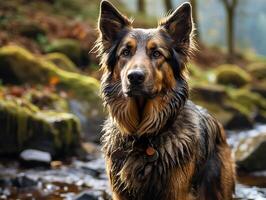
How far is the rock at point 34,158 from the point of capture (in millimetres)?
11094

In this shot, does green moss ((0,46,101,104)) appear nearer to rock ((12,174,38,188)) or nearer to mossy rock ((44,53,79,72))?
mossy rock ((44,53,79,72))

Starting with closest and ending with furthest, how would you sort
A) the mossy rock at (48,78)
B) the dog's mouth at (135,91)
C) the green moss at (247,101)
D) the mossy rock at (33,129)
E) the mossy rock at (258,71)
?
1. the dog's mouth at (135,91)
2. the mossy rock at (33,129)
3. the mossy rock at (48,78)
4. the green moss at (247,101)
5. the mossy rock at (258,71)

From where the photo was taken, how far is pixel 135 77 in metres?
5.77

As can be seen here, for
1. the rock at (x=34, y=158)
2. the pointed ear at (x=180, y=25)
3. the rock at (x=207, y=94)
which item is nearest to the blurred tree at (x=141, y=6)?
the rock at (x=207, y=94)

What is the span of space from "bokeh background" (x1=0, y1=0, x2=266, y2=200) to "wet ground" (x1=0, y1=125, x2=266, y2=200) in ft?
0.06

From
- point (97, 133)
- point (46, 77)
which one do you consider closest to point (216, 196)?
point (97, 133)

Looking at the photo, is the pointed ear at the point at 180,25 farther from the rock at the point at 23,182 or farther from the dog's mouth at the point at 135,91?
the rock at the point at 23,182

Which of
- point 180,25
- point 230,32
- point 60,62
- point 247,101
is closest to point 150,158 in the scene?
point 180,25

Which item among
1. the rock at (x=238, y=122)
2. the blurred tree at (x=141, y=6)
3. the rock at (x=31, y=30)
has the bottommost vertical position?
the rock at (x=238, y=122)

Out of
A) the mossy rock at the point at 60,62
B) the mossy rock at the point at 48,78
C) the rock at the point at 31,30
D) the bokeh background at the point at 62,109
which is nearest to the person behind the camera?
the bokeh background at the point at 62,109

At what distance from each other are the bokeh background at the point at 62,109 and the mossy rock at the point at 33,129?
2 centimetres

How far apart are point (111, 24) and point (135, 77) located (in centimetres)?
114

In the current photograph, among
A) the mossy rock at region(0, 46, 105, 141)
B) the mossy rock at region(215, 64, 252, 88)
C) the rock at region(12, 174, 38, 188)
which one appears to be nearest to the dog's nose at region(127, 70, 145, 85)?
the rock at region(12, 174, 38, 188)

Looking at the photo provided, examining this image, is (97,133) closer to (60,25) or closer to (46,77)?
(46,77)
